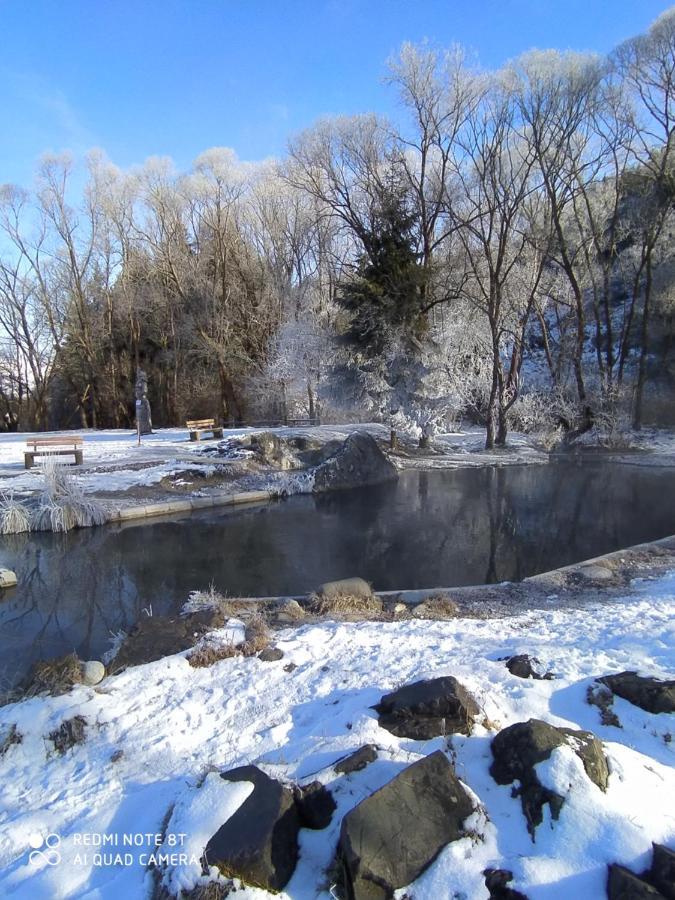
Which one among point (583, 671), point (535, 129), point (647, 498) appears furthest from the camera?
point (535, 129)

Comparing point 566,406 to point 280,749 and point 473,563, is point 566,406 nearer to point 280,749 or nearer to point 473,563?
point 473,563

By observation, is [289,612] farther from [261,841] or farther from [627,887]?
[627,887]

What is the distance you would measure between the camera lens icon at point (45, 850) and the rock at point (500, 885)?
7.40ft

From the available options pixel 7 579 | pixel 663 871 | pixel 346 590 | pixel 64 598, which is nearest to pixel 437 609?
pixel 346 590

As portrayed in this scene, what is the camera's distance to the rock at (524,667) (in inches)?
173

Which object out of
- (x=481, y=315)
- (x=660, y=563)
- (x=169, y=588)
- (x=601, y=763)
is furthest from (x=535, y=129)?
(x=601, y=763)

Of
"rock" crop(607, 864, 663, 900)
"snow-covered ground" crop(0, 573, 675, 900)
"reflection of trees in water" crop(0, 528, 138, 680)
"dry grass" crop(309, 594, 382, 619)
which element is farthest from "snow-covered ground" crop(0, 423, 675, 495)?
"rock" crop(607, 864, 663, 900)

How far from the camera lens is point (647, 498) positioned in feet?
46.3

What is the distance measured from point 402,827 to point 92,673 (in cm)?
329

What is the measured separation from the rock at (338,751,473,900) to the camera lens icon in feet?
5.18

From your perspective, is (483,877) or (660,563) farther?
(660,563)

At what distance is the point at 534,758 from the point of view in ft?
10.2

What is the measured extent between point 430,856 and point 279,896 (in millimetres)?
755

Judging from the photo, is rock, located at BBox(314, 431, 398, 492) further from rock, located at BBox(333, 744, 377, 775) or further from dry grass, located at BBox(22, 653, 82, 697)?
rock, located at BBox(333, 744, 377, 775)
